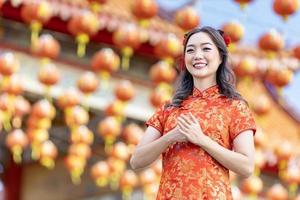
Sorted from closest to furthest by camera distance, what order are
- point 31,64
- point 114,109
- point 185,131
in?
1. point 185,131
2. point 114,109
3. point 31,64

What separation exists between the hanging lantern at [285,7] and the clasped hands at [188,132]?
4.32m

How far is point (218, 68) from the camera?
9.15 feet

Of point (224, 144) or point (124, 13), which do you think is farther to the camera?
point (124, 13)

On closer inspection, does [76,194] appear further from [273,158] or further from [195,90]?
[195,90]

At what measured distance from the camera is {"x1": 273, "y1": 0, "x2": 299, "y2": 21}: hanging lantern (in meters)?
6.76

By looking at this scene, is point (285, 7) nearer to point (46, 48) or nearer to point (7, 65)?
point (46, 48)

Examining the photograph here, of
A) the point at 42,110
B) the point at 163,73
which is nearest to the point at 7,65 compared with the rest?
the point at 42,110

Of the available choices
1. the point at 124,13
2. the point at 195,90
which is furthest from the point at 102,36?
the point at 195,90

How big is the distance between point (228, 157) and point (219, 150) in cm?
4

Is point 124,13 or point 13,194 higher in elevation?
point 124,13

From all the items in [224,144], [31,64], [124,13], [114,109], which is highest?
[124,13]

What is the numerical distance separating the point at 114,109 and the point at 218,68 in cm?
564

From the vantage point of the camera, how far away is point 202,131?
8.70 ft

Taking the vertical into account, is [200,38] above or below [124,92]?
below
